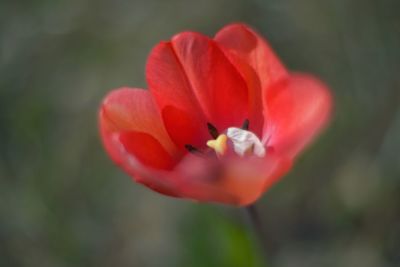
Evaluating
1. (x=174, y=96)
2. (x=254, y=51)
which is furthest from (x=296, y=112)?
(x=174, y=96)

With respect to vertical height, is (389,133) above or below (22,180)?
below

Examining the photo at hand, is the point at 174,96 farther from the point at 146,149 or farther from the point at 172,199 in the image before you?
the point at 172,199

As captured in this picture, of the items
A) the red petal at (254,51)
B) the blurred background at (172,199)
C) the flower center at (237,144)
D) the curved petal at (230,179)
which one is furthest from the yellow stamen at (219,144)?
the blurred background at (172,199)

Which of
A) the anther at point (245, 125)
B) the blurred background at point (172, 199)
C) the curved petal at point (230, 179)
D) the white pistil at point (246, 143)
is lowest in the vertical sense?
the blurred background at point (172, 199)

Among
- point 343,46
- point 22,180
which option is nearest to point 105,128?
point 22,180

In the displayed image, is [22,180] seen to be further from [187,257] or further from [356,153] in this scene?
[356,153]

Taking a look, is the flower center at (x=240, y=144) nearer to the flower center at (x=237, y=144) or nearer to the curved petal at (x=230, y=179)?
A: the flower center at (x=237, y=144)

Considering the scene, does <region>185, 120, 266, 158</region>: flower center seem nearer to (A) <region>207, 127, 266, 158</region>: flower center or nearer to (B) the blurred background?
(A) <region>207, 127, 266, 158</region>: flower center
